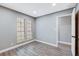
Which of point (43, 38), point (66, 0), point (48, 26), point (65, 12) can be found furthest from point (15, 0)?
point (43, 38)

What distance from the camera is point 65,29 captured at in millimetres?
4809

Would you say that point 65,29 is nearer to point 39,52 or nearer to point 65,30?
point 65,30

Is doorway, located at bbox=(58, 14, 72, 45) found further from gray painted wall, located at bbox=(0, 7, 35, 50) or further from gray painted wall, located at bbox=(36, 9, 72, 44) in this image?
gray painted wall, located at bbox=(0, 7, 35, 50)

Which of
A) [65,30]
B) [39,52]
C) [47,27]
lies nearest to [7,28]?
[39,52]

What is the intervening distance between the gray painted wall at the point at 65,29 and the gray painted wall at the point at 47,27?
1.23 m

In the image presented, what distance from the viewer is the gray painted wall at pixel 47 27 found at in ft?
13.0

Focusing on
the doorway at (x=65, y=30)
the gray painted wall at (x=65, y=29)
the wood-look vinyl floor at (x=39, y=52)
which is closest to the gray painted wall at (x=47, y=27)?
the wood-look vinyl floor at (x=39, y=52)

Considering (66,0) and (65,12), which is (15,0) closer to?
(66,0)

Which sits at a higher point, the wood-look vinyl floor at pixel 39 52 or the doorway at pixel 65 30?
the doorway at pixel 65 30

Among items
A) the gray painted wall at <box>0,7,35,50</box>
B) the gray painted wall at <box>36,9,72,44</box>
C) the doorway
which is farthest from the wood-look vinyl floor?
the doorway

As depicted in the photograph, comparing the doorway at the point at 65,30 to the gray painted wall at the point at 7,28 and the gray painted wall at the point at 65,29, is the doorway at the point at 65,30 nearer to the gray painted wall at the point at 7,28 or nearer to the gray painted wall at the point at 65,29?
the gray painted wall at the point at 65,29

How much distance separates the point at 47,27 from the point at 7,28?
2.47 m

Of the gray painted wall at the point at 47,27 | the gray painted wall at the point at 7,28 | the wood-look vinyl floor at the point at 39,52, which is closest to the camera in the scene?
the wood-look vinyl floor at the point at 39,52

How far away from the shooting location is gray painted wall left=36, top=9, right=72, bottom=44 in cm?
396
